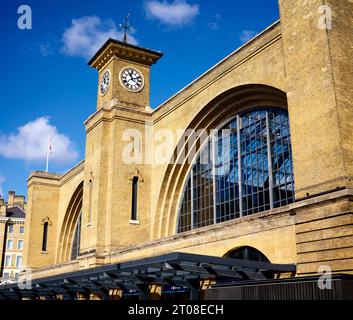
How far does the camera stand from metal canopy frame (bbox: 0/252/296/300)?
49.1ft

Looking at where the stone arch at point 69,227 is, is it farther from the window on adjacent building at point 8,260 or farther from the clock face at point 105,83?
the window on adjacent building at point 8,260

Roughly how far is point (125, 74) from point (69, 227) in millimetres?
16791

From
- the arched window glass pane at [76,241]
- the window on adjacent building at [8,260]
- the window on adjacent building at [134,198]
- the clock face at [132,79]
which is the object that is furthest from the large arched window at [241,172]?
the window on adjacent building at [8,260]

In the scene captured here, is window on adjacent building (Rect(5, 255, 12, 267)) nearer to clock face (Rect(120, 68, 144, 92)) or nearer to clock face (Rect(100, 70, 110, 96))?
clock face (Rect(100, 70, 110, 96))

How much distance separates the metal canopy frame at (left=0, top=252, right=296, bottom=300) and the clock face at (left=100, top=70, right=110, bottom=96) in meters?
12.8

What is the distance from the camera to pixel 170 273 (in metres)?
17.2

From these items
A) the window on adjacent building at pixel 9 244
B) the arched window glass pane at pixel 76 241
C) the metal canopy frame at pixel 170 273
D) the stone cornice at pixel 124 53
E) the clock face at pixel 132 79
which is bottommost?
the metal canopy frame at pixel 170 273

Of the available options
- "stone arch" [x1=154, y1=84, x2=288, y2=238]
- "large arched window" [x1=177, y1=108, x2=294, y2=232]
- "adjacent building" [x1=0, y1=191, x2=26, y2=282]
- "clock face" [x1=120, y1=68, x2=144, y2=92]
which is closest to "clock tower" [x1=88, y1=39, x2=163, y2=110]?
"clock face" [x1=120, y1=68, x2=144, y2=92]

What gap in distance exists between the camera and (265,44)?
21.0 m

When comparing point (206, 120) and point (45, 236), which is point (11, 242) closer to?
point (45, 236)

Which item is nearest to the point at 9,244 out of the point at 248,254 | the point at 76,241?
the point at 76,241

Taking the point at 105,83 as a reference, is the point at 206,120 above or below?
below

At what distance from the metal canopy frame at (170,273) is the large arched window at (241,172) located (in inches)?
196

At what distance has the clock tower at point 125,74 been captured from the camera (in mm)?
30562
